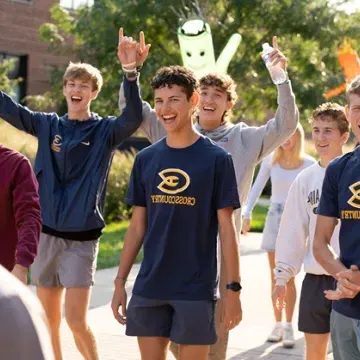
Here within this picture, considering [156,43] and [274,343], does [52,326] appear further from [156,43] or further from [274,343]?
[156,43]

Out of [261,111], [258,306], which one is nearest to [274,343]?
[258,306]

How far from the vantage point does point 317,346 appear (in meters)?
5.47

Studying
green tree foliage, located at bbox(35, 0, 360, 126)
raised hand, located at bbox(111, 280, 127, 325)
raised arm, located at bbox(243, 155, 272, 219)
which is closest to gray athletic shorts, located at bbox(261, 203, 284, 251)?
raised arm, located at bbox(243, 155, 272, 219)

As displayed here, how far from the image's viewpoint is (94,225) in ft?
19.6

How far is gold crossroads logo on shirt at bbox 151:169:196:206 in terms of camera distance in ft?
15.0

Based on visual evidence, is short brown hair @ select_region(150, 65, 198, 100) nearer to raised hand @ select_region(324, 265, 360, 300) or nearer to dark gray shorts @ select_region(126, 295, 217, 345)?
dark gray shorts @ select_region(126, 295, 217, 345)

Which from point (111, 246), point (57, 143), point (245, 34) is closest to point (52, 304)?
point (57, 143)

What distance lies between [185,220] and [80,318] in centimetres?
166

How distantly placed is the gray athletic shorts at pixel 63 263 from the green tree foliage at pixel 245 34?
57.8 ft

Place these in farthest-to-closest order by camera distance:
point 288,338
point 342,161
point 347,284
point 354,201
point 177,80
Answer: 1. point 288,338
2. point 177,80
3. point 342,161
4. point 354,201
5. point 347,284

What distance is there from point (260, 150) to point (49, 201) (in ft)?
4.46

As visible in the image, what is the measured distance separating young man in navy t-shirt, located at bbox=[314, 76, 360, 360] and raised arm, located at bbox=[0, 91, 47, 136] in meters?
2.65

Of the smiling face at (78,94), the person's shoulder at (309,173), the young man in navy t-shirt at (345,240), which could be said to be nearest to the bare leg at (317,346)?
the person's shoulder at (309,173)

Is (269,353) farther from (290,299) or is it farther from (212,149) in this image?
(212,149)
